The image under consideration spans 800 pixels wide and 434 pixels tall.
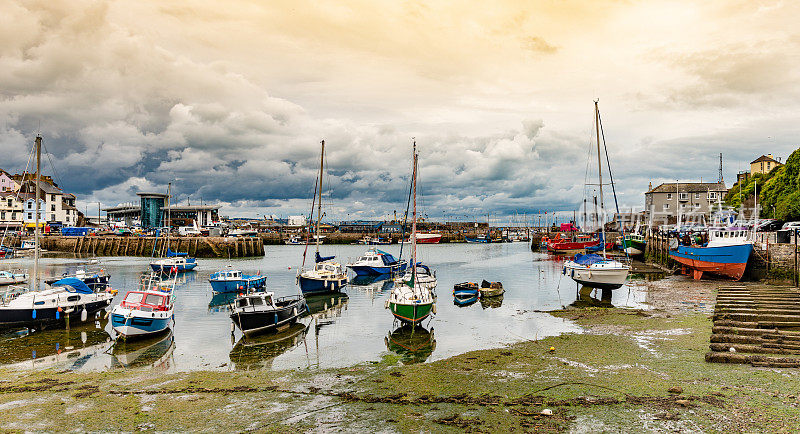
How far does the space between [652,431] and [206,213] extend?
175738 mm

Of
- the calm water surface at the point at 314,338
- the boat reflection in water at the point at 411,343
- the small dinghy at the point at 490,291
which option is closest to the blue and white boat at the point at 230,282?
the calm water surface at the point at 314,338

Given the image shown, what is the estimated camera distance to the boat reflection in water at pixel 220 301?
3531cm

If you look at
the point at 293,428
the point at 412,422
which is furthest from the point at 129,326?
the point at 412,422

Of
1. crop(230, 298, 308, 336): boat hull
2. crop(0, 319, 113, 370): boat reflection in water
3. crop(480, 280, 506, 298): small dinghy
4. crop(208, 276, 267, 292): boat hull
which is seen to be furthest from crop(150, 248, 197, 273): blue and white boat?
crop(480, 280, 506, 298): small dinghy

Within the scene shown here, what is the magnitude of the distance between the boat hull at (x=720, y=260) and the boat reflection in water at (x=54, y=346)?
1781 inches

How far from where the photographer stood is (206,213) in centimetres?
16975

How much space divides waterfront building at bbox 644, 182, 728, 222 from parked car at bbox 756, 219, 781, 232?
45.4m

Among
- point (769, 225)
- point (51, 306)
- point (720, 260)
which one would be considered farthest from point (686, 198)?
point (51, 306)

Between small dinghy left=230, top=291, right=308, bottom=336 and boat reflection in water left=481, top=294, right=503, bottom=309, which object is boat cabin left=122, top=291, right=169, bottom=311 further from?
boat reflection in water left=481, top=294, right=503, bottom=309

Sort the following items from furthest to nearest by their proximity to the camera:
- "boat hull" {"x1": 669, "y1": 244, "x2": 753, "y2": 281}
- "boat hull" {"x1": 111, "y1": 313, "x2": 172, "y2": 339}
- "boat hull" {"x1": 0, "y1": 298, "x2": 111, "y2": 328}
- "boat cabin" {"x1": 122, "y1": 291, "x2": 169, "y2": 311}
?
"boat hull" {"x1": 669, "y1": 244, "x2": 753, "y2": 281}
"boat hull" {"x1": 0, "y1": 298, "x2": 111, "y2": 328}
"boat cabin" {"x1": 122, "y1": 291, "x2": 169, "y2": 311}
"boat hull" {"x1": 111, "y1": 313, "x2": 172, "y2": 339}

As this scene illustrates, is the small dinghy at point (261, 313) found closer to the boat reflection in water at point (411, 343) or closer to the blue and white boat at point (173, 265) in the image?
the boat reflection in water at point (411, 343)

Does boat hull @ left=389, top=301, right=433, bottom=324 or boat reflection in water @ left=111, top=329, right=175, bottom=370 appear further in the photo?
boat hull @ left=389, top=301, right=433, bottom=324

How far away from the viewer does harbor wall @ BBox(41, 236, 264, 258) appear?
100 m

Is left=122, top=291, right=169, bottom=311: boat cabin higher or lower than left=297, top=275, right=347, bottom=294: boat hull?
higher
